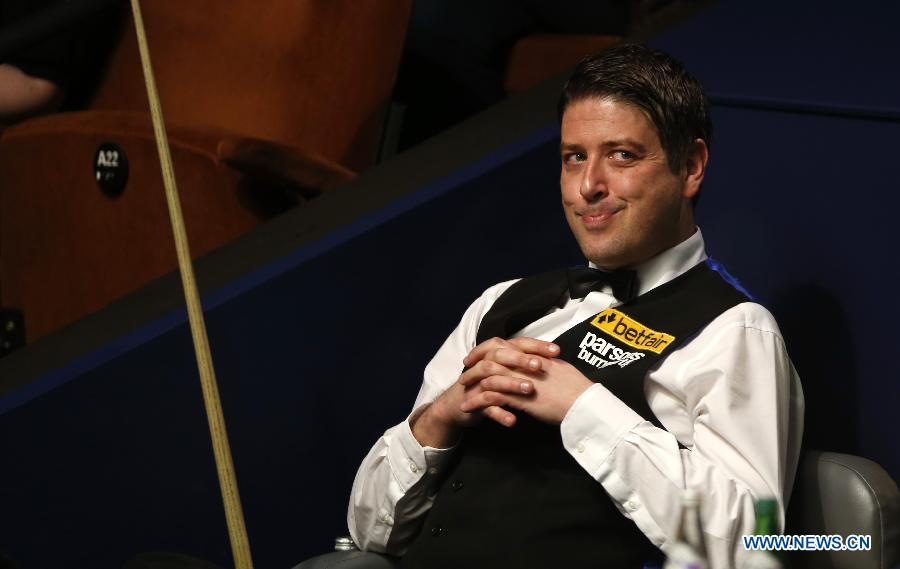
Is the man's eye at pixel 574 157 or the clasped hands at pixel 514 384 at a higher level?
the man's eye at pixel 574 157

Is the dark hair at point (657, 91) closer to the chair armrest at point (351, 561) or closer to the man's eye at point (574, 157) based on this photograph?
the man's eye at point (574, 157)

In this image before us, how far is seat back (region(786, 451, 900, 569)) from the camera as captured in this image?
1.34 meters

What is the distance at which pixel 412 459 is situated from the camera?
59.9 inches

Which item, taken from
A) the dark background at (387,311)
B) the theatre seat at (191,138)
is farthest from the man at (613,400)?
the theatre seat at (191,138)

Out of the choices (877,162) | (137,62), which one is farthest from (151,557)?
(137,62)

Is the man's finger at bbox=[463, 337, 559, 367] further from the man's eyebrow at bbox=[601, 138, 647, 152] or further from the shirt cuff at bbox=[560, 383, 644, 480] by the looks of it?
the man's eyebrow at bbox=[601, 138, 647, 152]

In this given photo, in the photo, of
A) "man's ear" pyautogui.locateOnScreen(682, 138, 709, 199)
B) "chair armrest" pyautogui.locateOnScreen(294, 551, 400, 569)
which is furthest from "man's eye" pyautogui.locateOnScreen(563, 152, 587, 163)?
"chair armrest" pyautogui.locateOnScreen(294, 551, 400, 569)

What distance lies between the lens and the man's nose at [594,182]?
1462mm

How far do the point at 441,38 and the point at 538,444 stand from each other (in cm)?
172

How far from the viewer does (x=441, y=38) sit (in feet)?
9.76

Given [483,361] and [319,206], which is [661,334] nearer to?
[483,361]

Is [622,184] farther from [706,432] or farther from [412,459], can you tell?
[412,459]

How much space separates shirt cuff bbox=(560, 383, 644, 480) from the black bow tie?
20 centimetres

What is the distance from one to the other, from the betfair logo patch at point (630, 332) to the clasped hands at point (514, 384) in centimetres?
8
